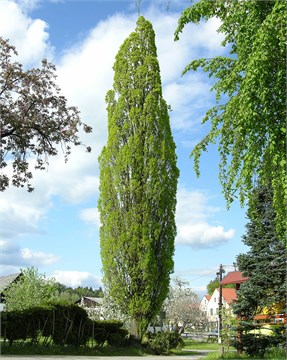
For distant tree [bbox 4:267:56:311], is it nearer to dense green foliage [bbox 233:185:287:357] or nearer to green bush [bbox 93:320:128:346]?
green bush [bbox 93:320:128:346]

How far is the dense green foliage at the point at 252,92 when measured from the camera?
6.82m

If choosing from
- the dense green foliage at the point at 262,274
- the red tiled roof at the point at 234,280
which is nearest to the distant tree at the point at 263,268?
the dense green foliage at the point at 262,274

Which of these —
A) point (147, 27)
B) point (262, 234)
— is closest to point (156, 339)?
point (262, 234)

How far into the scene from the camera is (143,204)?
2291 cm

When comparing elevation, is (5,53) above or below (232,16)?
A: above

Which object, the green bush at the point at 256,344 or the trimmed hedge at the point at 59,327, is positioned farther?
the trimmed hedge at the point at 59,327

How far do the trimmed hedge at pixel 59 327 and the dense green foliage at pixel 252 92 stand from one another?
11.1m

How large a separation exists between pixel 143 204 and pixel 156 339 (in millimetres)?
6386

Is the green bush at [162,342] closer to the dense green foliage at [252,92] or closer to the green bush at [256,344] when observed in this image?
the green bush at [256,344]

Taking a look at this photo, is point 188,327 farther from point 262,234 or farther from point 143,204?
point 262,234

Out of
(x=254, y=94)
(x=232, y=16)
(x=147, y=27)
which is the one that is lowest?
(x=254, y=94)

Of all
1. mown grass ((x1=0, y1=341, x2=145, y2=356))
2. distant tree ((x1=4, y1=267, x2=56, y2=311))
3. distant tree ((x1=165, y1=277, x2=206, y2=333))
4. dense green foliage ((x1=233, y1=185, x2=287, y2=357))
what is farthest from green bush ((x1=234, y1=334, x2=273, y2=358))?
distant tree ((x1=165, y1=277, x2=206, y2=333))

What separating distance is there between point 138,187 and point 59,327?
7616mm

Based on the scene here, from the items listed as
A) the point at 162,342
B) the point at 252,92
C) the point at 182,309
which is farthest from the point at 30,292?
the point at 252,92
